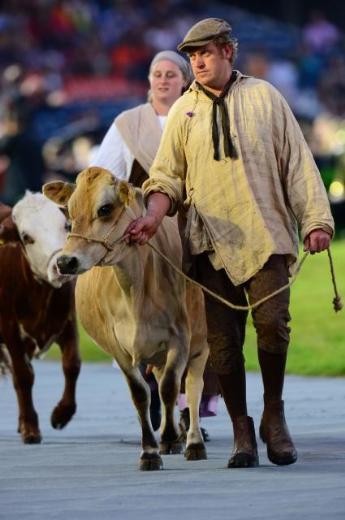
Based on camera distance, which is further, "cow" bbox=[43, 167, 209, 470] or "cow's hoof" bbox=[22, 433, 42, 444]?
"cow's hoof" bbox=[22, 433, 42, 444]

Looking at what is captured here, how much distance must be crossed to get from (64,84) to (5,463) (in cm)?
2560

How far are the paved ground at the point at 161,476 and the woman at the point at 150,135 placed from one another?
0.33 m

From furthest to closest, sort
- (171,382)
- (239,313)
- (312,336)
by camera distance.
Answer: (312,336) < (171,382) < (239,313)

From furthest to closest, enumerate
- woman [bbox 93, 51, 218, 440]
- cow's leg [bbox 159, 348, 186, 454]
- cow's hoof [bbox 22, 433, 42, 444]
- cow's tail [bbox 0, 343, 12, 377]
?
cow's tail [bbox 0, 343, 12, 377] < cow's hoof [bbox 22, 433, 42, 444] < woman [bbox 93, 51, 218, 440] < cow's leg [bbox 159, 348, 186, 454]

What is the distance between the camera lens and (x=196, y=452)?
9.93m

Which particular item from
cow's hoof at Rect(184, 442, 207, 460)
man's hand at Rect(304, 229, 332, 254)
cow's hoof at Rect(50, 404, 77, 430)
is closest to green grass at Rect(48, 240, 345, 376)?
cow's hoof at Rect(50, 404, 77, 430)

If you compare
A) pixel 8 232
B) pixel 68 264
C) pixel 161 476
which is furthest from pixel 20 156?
pixel 161 476

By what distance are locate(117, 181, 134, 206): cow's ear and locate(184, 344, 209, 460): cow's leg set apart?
4.18 ft

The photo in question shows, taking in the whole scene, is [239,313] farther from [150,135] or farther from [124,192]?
[150,135]

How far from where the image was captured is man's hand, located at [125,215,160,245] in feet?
30.6

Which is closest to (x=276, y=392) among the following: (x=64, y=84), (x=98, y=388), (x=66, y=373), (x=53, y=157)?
(x=66, y=373)

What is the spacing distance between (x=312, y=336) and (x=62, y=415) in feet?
21.5

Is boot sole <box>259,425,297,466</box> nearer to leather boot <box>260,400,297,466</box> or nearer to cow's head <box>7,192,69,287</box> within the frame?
leather boot <box>260,400,297,466</box>

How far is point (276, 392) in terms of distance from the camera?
945cm
